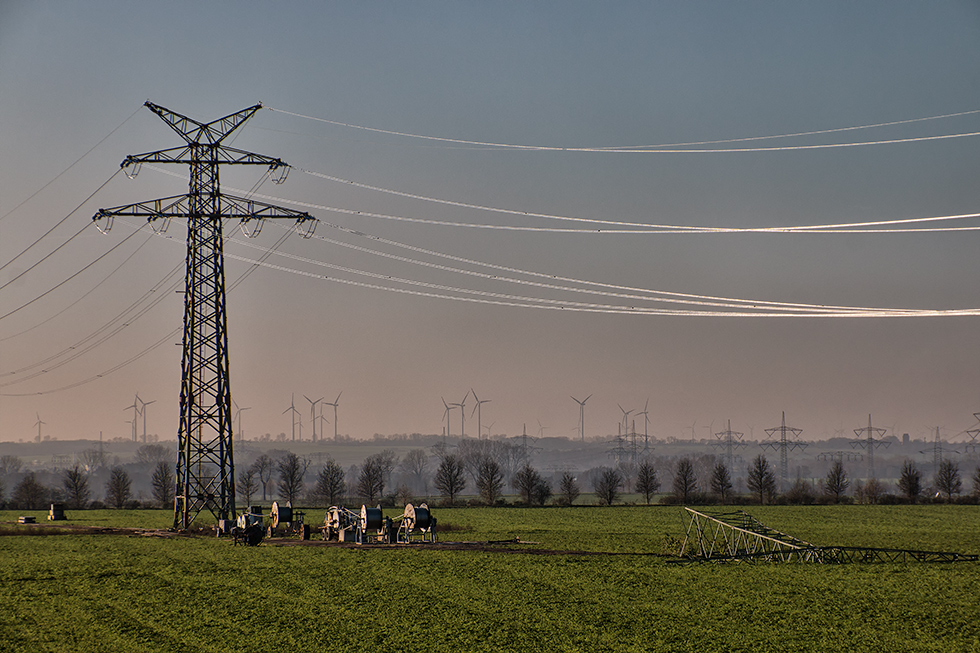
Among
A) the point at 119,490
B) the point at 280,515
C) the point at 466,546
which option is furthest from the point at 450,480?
the point at 466,546

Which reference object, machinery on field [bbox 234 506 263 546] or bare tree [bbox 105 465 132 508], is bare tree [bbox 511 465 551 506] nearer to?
bare tree [bbox 105 465 132 508]

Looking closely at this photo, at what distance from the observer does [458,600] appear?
136 ft

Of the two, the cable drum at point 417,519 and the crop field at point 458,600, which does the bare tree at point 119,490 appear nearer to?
the crop field at point 458,600

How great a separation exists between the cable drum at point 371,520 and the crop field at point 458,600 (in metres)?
3.86

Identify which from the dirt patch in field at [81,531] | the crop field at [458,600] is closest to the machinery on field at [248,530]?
the crop field at [458,600]

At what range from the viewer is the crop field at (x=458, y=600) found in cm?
3359

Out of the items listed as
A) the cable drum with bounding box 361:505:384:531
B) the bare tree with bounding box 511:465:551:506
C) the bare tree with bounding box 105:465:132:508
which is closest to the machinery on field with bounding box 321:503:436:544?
the cable drum with bounding box 361:505:384:531

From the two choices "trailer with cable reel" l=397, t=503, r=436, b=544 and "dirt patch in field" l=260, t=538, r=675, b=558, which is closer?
"dirt patch in field" l=260, t=538, r=675, b=558

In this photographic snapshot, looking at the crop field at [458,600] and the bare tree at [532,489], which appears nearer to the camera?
the crop field at [458,600]

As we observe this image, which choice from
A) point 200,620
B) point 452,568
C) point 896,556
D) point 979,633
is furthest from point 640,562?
point 200,620

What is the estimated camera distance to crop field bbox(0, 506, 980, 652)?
33594 millimetres

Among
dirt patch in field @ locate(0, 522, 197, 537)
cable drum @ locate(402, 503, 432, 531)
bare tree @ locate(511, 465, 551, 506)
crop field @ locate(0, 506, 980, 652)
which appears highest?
cable drum @ locate(402, 503, 432, 531)

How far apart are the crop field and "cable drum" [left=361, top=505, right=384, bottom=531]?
3863 millimetres

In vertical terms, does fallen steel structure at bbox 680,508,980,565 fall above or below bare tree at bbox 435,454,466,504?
above
